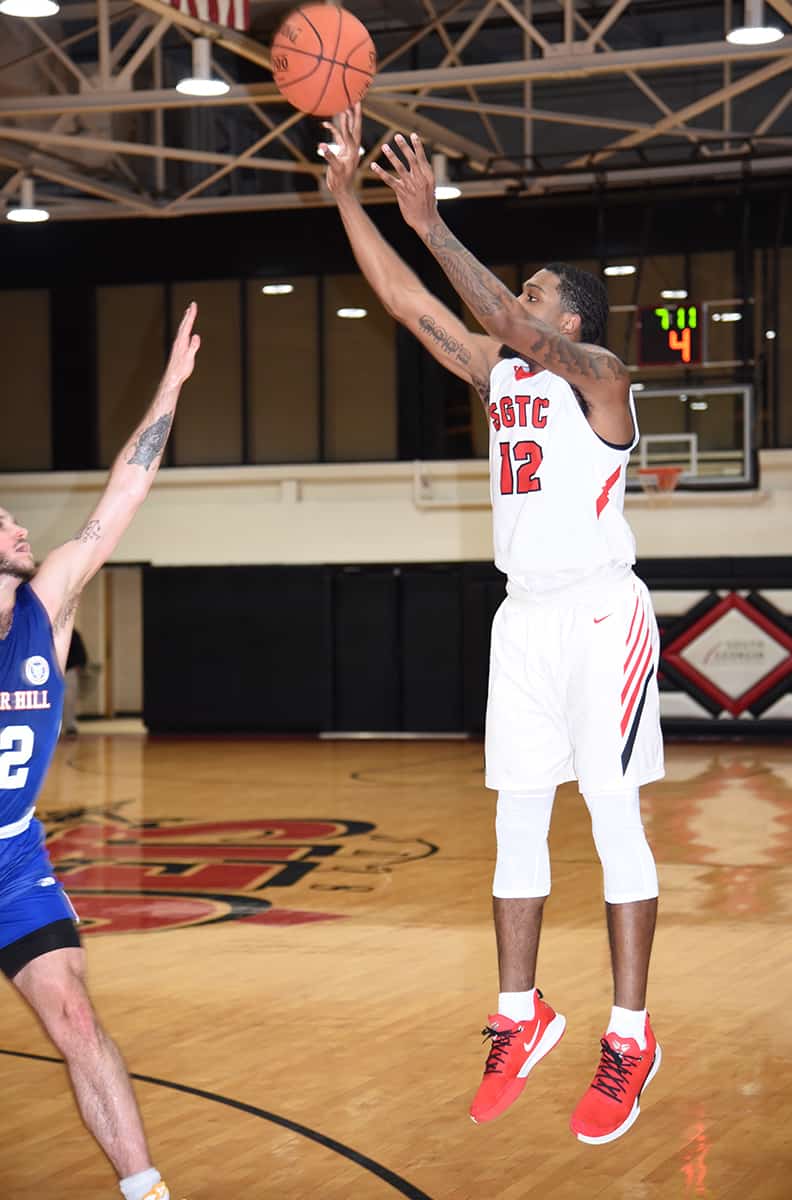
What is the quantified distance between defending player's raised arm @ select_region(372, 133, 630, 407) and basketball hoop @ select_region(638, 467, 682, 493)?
13.8m

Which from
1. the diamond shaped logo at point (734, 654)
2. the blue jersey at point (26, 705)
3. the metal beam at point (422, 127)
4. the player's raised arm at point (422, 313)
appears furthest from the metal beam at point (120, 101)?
the blue jersey at point (26, 705)

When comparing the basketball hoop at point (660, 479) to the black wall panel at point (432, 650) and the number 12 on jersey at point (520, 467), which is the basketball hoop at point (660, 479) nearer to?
the black wall panel at point (432, 650)

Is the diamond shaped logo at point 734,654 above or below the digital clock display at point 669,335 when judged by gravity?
below

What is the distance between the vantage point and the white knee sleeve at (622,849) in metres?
4.55

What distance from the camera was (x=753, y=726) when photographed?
66.3ft

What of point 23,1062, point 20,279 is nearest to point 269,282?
point 20,279

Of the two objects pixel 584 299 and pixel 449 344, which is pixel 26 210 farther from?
pixel 584 299

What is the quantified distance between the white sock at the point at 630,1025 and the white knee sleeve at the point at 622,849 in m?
0.31

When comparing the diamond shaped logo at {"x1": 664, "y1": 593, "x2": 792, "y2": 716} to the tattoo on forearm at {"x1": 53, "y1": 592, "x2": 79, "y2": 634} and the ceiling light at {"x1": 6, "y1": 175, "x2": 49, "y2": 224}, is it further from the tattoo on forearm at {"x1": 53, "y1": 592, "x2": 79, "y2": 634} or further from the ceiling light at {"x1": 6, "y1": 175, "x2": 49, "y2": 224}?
the tattoo on forearm at {"x1": 53, "y1": 592, "x2": 79, "y2": 634}

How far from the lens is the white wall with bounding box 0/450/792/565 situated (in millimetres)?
20828

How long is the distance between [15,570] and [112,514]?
381 millimetres

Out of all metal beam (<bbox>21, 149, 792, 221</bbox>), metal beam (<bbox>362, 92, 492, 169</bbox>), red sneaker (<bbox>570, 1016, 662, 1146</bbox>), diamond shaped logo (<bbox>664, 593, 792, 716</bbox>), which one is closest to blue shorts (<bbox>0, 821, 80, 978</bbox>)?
red sneaker (<bbox>570, 1016, 662, 1146</bbox>)

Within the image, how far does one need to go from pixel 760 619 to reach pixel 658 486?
296 cm

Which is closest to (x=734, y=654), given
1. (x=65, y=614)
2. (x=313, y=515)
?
(x=313, y=515)
